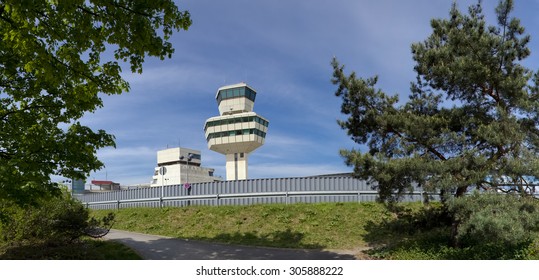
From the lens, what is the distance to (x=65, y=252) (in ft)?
38.9

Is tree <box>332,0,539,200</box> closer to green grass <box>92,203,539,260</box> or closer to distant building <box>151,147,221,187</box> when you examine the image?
green grass <box>92,203,539,260</box>

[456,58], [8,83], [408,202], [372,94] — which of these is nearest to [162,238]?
[8,83]

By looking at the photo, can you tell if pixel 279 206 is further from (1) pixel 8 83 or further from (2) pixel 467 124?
(1) pixel 8 83

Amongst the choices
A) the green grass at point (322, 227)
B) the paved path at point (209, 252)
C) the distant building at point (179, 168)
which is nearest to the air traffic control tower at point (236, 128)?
the green grass at point (322, 227)

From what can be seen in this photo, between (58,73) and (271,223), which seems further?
(271,223)

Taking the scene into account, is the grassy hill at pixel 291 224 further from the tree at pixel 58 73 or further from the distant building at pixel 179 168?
the distant building at pixel 179 168

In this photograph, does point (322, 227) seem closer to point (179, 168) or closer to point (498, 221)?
point (498, 221)

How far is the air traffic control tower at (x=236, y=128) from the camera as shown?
44.6m

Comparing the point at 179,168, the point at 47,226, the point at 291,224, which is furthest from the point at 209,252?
the point at 179,168

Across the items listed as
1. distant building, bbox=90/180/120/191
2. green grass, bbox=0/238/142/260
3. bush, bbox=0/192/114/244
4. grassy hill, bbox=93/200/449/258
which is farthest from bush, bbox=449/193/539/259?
distant building, bbox=90/180/120/191

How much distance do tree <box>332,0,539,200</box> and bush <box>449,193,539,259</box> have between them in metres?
0.62

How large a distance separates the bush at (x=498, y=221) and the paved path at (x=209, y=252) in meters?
4.11

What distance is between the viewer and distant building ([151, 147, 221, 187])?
95.2 meters

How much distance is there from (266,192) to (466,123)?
41.2ft
